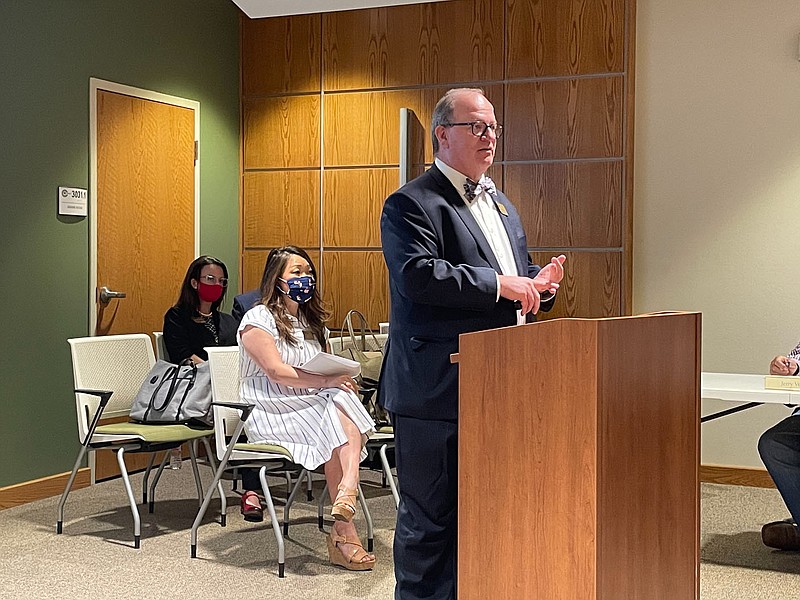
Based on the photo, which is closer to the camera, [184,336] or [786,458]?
[786,458]

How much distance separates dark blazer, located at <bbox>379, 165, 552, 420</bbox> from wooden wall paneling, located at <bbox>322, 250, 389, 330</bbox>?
3646 millimetres

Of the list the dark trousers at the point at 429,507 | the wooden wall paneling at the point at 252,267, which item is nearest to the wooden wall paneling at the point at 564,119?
the wooden wall paneling at the point at 252,267

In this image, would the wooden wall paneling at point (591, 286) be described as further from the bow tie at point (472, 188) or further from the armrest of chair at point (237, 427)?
the bow tie at point (472, 188)

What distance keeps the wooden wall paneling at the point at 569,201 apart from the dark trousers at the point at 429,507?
11.2 feet

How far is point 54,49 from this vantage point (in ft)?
17.9

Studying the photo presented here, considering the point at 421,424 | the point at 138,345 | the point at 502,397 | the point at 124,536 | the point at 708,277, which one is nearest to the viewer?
the point at 502,397

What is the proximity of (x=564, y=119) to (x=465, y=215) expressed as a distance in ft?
11.1

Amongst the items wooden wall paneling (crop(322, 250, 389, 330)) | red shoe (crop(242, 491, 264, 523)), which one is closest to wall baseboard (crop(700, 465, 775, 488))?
wooden wall paneling (crop(322, 250, 389, 330))

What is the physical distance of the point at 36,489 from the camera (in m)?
5.32

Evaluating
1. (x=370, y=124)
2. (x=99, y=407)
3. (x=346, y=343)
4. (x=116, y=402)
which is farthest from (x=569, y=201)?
(x=99, y=407)

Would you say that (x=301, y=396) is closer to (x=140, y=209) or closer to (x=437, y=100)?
(x=140, y=209)

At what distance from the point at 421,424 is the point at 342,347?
2.37 meters

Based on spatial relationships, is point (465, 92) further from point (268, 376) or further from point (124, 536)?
point (124, 536)

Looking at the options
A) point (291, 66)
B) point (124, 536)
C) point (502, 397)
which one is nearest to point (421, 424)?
point (502, 397)
